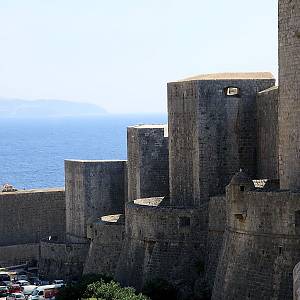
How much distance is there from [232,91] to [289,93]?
7263 millimetres

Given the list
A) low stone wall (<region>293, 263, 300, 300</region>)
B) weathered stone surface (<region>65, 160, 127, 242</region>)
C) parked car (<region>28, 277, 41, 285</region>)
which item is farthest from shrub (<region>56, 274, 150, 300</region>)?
low stone wall (<region>293, 263, 300, 300</region>)

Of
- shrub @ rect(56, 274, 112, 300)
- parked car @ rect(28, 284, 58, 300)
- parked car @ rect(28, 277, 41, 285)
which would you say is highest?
shrub @ rect(56, 274, 112, 300)

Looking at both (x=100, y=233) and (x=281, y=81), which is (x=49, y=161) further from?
(x=281, y=81)

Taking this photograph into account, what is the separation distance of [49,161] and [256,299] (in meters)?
124

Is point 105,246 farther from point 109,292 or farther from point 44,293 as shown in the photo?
point 109,292

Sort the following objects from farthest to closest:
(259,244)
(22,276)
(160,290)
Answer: (22,276), (160,290), (259,244)

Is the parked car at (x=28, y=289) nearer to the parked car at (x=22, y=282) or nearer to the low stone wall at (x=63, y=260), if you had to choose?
the parked car at (x=22, y=282)

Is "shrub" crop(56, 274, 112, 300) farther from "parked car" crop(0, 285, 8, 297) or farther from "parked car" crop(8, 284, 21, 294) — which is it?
"parked car" crop(8, 284, 21, 294)

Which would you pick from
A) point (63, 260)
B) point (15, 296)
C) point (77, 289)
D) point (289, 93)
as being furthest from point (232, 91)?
point (63, 260)

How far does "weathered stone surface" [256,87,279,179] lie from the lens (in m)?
33.8

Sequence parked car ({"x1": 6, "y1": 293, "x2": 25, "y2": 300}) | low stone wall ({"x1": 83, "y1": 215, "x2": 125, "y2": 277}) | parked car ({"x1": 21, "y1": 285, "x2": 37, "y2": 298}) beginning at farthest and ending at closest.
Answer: parked car ({"x1": 21, "y1": 285, "x2": 37, "y2": 298}) → low stone wall ({"x1": 83, "y1": 215, "x2": 125, "y2": 277}) → parked car ({"x1": 6, "y1": 293, "x2": 25, "y2": 300})

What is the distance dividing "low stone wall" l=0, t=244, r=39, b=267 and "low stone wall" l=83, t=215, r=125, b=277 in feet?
27.2

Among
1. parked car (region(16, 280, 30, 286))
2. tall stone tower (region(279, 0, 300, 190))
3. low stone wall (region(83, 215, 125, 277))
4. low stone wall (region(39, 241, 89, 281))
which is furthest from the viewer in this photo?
low stone wall (region(39, 241, 89, 281))

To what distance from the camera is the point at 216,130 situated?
3525 cm
